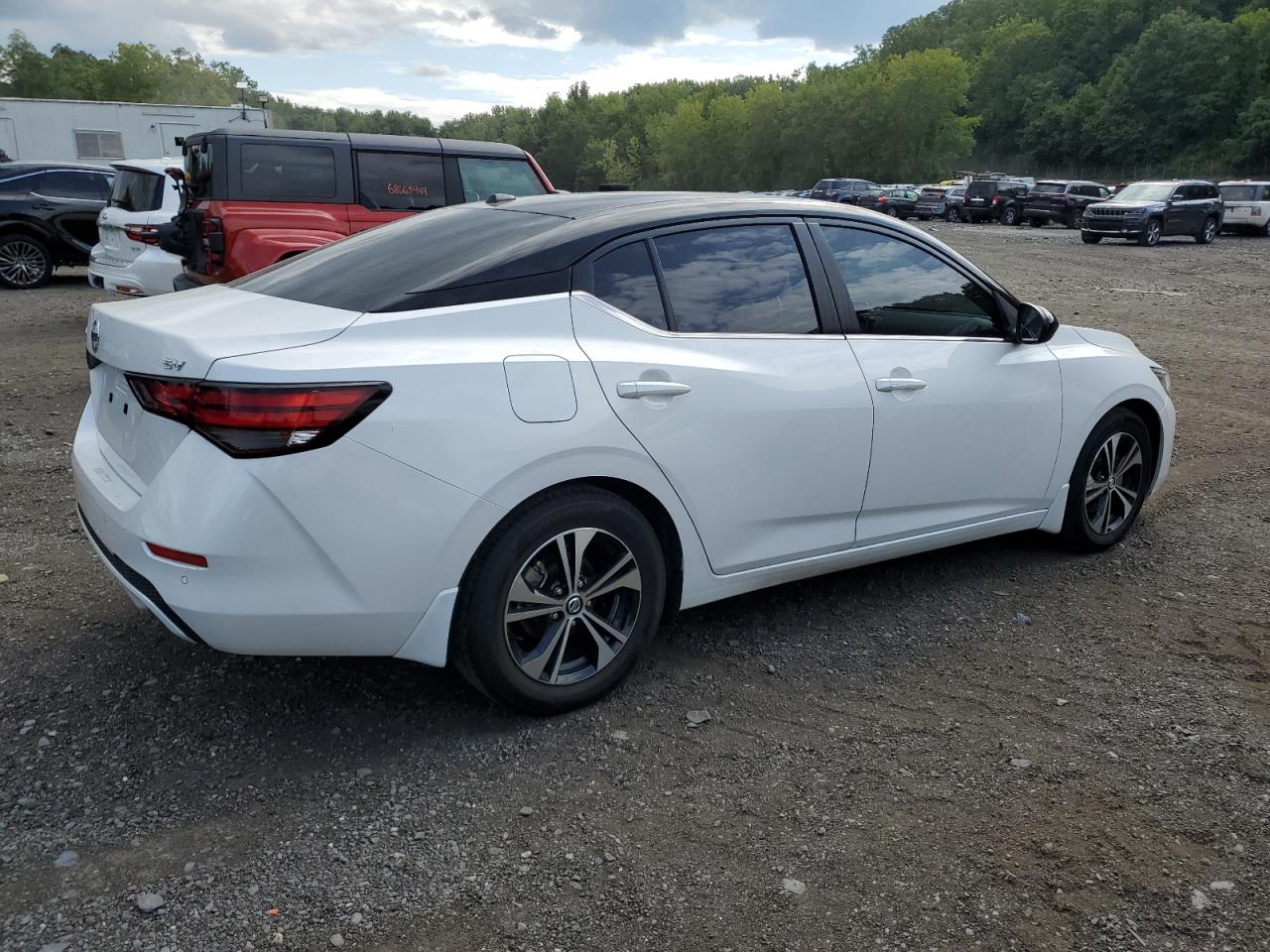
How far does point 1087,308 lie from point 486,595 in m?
13.7

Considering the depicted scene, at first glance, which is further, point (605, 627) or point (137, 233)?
point (137, 233)

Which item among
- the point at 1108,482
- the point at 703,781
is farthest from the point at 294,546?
the point at 1108,482

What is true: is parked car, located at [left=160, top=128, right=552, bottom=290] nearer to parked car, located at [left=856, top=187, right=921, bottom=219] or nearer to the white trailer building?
the white trailer building

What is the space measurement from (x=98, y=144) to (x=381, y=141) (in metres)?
22.0

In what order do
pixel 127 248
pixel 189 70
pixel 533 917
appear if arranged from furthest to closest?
pixel 189 70
pixel 127 248
pixel 533 917

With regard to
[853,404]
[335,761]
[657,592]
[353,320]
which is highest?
[353,320]

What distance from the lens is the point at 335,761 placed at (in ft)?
10.2

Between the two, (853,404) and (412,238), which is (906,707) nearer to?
(853,404)

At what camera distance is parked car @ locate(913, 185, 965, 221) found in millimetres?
42719

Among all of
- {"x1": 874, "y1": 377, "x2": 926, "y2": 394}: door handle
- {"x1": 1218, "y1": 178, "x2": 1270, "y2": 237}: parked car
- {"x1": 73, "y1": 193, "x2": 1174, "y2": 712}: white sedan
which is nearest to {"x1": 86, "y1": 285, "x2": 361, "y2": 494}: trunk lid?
{"x1": 73, "y1": 193, "x2": 1174, "y2": 712}: white sedan

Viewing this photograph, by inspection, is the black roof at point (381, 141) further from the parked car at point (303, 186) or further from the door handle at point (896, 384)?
the door handle at point (896, 384)

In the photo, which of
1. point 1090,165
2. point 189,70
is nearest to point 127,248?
point 1090,165

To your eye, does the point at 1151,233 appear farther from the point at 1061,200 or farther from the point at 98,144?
the point at 98,144

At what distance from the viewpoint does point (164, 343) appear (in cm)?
294
